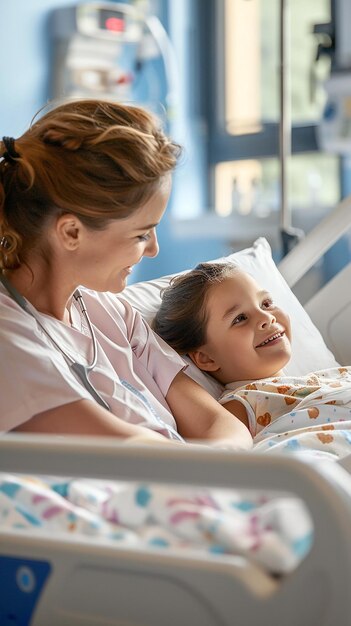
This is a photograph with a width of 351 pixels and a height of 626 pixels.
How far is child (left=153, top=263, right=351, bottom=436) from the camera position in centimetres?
185

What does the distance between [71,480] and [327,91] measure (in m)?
2.83

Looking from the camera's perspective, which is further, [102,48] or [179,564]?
[102,48]

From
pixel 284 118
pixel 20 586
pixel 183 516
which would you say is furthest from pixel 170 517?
pixel 284 118

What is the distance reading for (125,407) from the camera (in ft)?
5.17

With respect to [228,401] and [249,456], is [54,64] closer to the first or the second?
[228,401]

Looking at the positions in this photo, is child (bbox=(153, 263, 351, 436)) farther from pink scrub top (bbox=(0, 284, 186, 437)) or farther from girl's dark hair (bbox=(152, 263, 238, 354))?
pink scrub top (bbox=(0, 284, 186, 437))

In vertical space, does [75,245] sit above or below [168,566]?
above

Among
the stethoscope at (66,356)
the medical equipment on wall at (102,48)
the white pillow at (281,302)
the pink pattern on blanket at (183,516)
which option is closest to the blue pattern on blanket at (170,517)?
the pink pattern on blanket at (183,516)

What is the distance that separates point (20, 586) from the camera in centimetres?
121

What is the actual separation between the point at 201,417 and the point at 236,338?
0.26 m

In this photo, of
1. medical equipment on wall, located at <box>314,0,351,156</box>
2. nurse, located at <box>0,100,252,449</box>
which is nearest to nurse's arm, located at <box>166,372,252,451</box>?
nurse, located at <box>0,100,252,449</box>

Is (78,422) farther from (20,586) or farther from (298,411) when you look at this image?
(298,411)

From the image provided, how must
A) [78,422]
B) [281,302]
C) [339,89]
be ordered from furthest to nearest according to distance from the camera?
[339,89], [281,302], [78,422]

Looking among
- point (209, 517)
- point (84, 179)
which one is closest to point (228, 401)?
point (84, 179)
